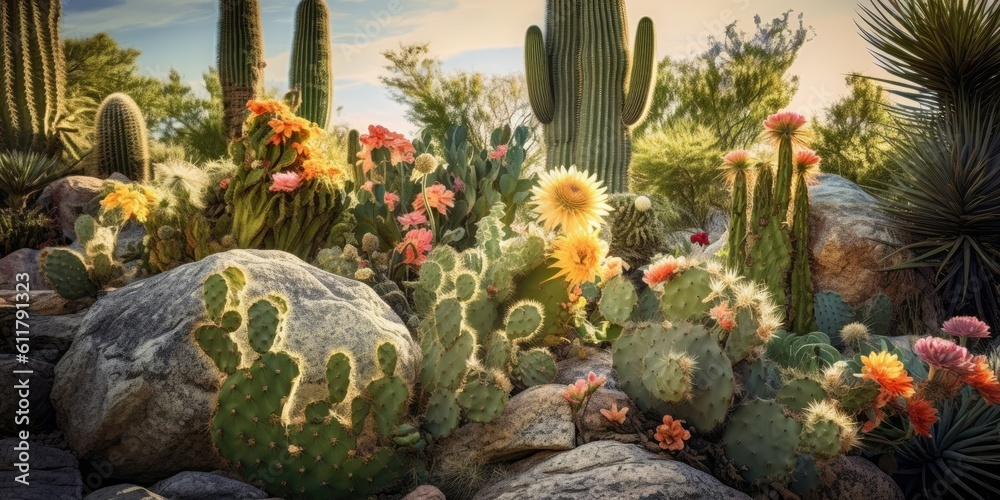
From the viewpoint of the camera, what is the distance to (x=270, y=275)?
153 inches

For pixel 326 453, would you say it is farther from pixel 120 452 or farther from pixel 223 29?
pixel 223 29

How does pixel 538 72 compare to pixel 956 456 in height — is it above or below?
above

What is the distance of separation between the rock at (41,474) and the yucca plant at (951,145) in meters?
5.69

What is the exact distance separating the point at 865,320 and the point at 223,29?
10650mm

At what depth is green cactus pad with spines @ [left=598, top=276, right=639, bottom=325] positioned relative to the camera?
3963 millimetres

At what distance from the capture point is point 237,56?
40.3 feet

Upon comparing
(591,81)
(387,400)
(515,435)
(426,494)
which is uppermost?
(591,81)

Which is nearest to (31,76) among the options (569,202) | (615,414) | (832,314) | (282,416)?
(569,202)

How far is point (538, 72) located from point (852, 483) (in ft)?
30.8

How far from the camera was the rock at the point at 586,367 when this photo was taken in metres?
4.18

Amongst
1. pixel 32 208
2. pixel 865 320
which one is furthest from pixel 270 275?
pixel 32 208

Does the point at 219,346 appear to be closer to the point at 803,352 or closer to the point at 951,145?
the point at 803,352

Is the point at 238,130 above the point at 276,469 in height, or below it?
above

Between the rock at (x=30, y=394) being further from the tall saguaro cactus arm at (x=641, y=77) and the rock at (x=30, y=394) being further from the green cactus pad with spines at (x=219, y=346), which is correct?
the tall saguaro cactus arm at (x=641, y=77)
